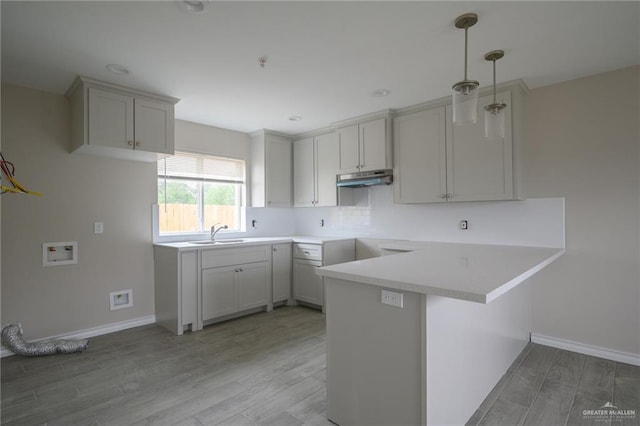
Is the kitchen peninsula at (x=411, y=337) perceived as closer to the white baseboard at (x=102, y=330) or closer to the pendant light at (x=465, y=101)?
the pendant light at (x=465, y=101)

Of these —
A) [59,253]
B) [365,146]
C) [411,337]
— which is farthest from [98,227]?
[411,337]

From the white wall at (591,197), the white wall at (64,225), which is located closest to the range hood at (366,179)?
the white wall at (591,197)

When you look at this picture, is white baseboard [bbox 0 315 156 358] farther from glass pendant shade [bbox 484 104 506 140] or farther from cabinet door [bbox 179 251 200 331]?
glass pendant shade [bbox 484 104 506 140]

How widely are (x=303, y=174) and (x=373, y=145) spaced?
4.09 feet

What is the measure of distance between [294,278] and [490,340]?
2642 millimetres

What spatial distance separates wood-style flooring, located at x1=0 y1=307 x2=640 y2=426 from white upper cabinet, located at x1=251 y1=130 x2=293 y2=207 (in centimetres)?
202

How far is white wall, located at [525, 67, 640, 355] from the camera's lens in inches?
107

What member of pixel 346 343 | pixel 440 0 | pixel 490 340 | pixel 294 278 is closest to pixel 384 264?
pixel 346 343

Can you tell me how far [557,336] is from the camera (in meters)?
3.05

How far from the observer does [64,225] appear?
128 inches

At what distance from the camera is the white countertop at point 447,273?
141 centimetres

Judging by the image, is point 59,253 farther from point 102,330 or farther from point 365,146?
point 365,146

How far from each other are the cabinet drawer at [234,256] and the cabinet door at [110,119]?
1.33m

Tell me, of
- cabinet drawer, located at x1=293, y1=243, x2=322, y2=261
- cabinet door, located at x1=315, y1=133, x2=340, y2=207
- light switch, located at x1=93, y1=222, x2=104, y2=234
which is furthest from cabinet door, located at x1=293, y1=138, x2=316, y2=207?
light switch, located at x1=93, y1=222, x2=104, y2=234
